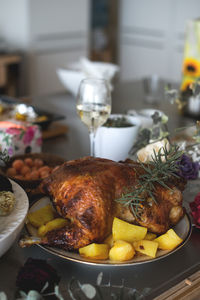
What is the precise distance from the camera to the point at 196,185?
1.12 metres

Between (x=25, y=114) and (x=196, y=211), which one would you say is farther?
(x=25, y=114)

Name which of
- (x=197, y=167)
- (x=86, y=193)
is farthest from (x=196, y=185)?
(x=86, y=193)

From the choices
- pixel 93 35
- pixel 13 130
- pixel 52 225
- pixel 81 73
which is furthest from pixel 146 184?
pixel 93 35

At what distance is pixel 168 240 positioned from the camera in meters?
0.80

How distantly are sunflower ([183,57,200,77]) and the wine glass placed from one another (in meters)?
0.76

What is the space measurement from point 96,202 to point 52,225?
12 centimetres

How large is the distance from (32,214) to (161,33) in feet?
13.5

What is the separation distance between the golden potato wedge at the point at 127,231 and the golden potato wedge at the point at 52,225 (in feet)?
0.39

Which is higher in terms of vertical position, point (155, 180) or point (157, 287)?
point (155, 180)

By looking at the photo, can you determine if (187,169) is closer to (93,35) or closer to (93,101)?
(93,101)

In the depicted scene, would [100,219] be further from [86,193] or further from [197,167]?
[197,167]

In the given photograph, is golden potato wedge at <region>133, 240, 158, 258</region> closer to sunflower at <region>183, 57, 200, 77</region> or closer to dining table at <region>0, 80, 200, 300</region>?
dining table at <region>0, 80, 200, 300</region>

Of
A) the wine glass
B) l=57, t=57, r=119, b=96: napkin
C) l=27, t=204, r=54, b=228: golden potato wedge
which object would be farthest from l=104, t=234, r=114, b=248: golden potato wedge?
l=57, t=57, r=119, b=96: napkin

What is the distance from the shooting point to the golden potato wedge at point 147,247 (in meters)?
0.77
